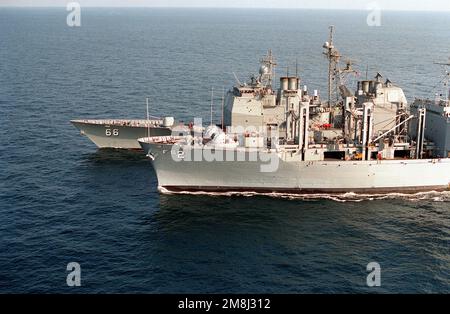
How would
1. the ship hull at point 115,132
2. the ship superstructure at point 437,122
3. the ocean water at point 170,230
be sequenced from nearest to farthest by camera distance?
the ocean water at point 170,230 < the ship superstructure at point 437,122 < the ship hull at point 115,132

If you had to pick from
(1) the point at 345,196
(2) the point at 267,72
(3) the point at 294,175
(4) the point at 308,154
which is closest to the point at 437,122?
(1) the point at 345,196

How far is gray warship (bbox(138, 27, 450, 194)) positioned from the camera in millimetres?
42312

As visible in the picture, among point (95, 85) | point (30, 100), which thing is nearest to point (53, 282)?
point (30, 100)

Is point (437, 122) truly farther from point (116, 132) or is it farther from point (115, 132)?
point (115, 132)

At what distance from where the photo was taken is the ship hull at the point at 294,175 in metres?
42.4

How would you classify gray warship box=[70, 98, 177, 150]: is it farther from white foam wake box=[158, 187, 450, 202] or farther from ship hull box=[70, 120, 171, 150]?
white foam wake box=[158, 187, 450, 202]

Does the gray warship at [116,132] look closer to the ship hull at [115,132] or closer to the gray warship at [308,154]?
the ship hull at [115,132]

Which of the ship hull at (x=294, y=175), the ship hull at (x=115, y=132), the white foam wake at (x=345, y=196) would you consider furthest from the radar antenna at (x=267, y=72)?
the white foam wake at (x=345, y=196)

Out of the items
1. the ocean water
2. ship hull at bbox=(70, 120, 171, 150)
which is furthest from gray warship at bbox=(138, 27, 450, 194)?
ship hull at bbox=(70, 120, 171, 150)

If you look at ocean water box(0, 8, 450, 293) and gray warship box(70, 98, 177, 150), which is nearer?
ocean water box(0, 8, 450, 293)

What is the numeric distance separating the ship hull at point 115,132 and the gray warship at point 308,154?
34.0 feet

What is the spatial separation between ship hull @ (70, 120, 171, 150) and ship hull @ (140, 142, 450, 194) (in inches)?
461
